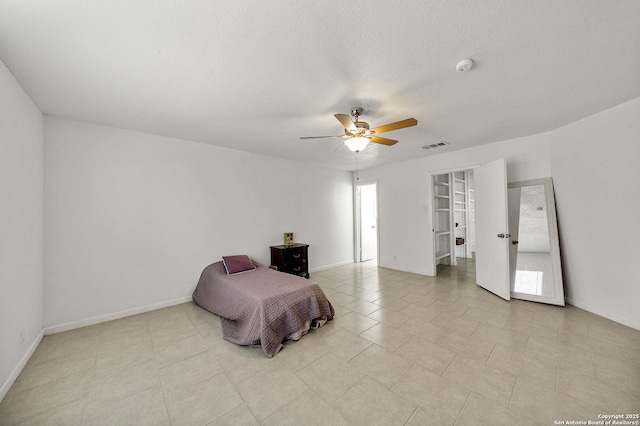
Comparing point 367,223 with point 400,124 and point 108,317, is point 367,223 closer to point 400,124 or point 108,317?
point 400,124

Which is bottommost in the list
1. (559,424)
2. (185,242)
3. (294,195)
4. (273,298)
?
(559,424)

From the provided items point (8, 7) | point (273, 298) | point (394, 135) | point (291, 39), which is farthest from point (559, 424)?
point (8, 7)

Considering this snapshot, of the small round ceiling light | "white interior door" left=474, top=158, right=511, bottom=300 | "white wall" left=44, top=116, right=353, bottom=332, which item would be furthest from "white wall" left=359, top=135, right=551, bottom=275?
the small round ceiling light

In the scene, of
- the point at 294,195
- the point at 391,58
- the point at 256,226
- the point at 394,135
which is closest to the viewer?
the point at 391,58

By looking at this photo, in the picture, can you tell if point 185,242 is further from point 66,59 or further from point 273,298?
point 66,59

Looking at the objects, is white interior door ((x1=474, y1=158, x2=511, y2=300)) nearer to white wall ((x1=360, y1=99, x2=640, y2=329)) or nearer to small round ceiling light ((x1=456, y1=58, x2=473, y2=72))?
white wall ((x1=360, y1=99, x2=640, y2=329))

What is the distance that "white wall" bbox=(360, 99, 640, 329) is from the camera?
259 cm

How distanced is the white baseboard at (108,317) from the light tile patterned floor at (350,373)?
10 cm

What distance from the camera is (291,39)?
62.8 inches

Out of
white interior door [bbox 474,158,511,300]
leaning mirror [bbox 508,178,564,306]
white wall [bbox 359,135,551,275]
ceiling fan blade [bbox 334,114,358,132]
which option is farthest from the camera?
white wall [bbox 359,135,551,275]

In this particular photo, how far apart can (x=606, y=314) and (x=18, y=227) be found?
6305 millimetres

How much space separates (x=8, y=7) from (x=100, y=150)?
1950 millimetres

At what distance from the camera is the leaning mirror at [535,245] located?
3262 mm

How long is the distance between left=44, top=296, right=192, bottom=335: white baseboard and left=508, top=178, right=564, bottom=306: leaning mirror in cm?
514
